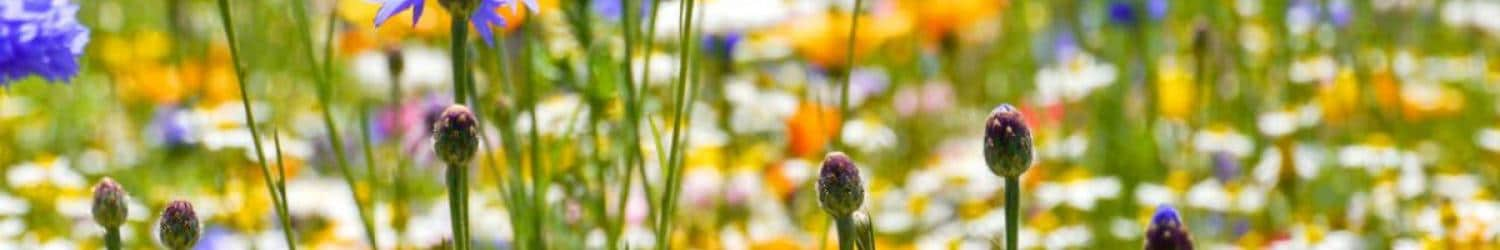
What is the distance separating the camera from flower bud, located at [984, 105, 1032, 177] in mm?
810

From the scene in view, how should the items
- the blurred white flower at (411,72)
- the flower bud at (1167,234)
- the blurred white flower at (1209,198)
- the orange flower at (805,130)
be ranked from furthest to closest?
the blurred white flower at (411,72) < the orange flower at (805,130) < the blurred white flower at (1209,198) < the flower bud at (1167,234)

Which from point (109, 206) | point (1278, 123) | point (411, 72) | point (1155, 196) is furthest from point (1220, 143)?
point (109, 206)

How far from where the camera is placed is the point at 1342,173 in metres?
2.08

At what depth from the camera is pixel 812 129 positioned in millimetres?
1951

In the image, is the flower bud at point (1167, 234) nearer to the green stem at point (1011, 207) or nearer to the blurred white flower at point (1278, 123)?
the green stem at point (1011, 207)

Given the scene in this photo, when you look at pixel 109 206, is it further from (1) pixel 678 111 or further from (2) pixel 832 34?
(2) pixel 832 34

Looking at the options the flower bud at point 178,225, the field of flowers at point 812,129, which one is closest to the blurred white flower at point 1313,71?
the field of flowers at point 812,129

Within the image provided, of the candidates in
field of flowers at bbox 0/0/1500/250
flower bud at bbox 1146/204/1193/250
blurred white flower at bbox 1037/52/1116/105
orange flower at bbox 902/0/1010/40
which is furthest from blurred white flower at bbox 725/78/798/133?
flower bud at bbox 1146/204/1193/250

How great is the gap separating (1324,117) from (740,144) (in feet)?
2.09

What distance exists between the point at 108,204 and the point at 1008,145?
1.32 ft

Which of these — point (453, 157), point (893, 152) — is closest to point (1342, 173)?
point (893, 152)

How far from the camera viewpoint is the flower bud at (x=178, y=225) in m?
0.89

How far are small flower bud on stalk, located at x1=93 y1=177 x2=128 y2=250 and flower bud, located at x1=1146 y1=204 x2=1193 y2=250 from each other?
18.1 inches

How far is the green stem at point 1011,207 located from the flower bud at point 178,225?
14.3 inches
